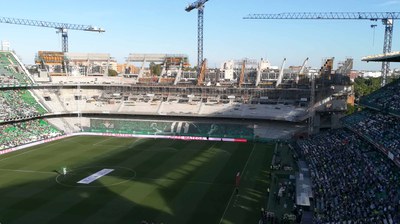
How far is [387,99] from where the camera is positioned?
3631 cm

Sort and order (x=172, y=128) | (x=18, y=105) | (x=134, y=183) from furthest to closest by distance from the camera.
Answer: (x=172, y=128)
(x=18, y=105)
(x=134, y=183)

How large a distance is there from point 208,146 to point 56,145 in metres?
21.4

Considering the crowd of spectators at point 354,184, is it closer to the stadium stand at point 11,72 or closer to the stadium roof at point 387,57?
the stadium roof at point 387,57

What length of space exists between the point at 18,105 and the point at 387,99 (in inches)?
2038

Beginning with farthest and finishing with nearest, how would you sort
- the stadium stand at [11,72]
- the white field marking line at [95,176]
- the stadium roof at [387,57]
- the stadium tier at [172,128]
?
the stadium tier at [172,128] < the stadium stand at [11,72] < the white field marking line at [95,176] < the stadium roof at [387,57]

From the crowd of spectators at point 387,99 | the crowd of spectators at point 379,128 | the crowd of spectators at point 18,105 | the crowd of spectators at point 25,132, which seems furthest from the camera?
the crowd of spectators at point 18,105

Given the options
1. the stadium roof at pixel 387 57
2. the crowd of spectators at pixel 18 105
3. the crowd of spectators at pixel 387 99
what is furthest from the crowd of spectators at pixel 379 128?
the crowd of spectators at pixel 18 105

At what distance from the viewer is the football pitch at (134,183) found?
27234mm

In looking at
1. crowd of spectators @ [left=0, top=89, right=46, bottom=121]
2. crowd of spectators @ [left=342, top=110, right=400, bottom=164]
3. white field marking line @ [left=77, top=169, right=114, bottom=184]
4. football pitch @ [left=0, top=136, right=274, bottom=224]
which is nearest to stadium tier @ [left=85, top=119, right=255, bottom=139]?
football pitch @ [left=0, top=136, right=274, bottom=224]

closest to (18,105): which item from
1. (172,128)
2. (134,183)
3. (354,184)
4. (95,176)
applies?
(172,128)

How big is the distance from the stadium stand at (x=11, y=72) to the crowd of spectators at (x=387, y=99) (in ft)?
174

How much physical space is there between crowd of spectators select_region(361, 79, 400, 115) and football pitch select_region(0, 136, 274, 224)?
12.6 metres

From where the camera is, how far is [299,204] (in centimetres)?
2722

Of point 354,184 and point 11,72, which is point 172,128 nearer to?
point 11,72
